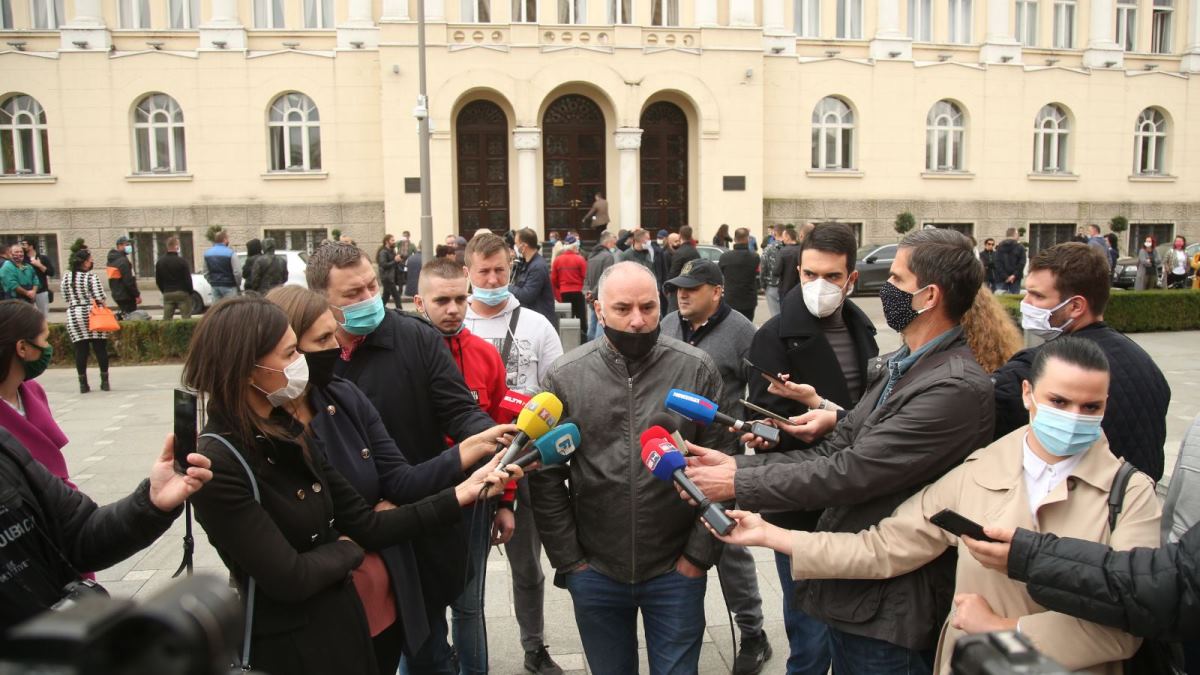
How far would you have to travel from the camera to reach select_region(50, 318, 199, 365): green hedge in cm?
1399

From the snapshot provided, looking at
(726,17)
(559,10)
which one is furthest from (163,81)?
(726,17)

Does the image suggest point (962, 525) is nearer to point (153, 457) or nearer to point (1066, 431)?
point (1066, 431)

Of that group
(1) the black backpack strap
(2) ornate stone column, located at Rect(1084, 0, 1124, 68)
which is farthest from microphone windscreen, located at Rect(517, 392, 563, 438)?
(2) ornate stone column, located at Rect(1084, 0, 1124, 68)

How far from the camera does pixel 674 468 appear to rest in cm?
284

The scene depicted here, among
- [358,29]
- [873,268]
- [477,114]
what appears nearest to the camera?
[873,268]

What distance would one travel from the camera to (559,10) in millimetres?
26469

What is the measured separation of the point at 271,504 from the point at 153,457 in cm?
695

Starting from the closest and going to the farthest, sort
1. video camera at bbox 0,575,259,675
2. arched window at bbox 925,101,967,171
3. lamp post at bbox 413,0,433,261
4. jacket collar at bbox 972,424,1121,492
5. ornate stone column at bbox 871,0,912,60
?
1. video camera at bbox 0,575,259,675
2. jacket collar at bbox 972,424,1121,492
3. lamp post at bbox 413,0,433,261
4. ornate stone column at bbox 871,0,912,60
5. arched window at bbox 925,101,967,171

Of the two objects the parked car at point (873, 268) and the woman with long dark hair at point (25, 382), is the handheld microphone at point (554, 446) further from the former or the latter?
the parked car at point (873, 268)

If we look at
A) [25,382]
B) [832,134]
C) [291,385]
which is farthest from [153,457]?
[832,134]

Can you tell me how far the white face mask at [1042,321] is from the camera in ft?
11.7

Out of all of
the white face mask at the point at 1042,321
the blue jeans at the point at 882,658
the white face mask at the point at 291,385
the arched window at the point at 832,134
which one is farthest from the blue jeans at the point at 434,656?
the arched window at the point at 832,134

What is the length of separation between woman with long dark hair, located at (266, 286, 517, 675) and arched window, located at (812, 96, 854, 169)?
89.6ft

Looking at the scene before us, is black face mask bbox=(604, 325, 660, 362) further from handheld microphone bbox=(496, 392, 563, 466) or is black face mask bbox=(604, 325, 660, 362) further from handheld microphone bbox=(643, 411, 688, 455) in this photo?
handheld microphone bbox=(496, 392, 563, 466)
